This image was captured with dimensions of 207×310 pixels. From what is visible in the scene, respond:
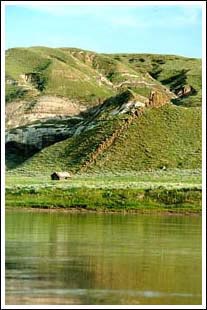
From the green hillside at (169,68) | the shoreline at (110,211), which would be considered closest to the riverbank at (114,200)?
the shoreline at (110,211)

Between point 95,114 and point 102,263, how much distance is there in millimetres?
68639

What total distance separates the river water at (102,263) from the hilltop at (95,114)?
3871 cm

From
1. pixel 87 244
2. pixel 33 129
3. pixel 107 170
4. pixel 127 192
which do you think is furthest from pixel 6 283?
pixel 33 129

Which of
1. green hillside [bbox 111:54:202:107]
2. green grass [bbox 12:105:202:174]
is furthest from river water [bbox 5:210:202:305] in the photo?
green hillside [bbox 111:54:202:107]

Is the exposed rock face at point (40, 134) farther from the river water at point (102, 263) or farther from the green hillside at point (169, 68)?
the river water at point (102, 263)

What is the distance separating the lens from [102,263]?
707 inches

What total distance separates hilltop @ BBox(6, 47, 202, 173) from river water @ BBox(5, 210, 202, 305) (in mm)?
38708

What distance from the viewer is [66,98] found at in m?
116

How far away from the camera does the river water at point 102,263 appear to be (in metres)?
14.0

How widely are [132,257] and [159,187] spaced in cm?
2302

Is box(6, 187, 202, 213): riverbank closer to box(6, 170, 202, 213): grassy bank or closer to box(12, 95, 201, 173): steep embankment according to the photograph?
box(6, 170, 202, 213): grassy bank

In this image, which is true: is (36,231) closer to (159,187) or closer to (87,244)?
(87,244)

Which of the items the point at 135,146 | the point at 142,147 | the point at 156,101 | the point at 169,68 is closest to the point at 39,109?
the point at 156,101

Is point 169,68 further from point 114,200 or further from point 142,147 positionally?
point 114,200
